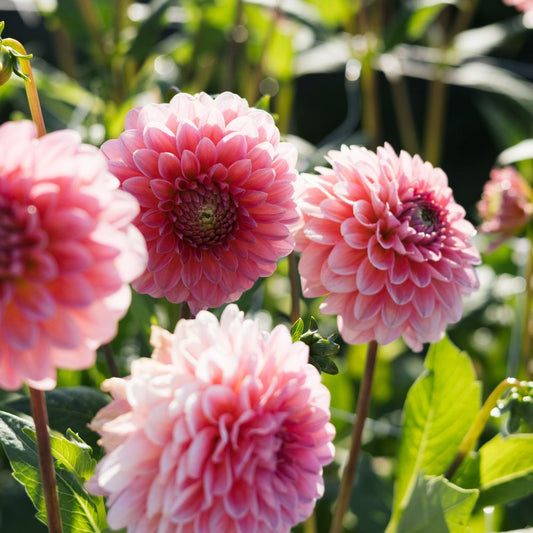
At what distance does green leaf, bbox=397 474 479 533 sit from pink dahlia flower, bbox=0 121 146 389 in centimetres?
29

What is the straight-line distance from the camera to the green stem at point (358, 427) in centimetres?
54

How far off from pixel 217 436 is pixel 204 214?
0.15 m

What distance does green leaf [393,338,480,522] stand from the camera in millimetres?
622

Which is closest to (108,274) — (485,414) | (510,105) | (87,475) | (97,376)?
(87,475)

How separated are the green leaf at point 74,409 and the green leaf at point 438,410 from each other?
0.26 m

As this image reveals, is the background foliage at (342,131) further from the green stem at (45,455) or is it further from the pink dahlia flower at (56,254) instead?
the pink dahlia flower at (56,254)

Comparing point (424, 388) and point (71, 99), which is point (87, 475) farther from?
point (71, 99)

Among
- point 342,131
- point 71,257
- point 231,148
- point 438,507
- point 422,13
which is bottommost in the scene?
point 438,507

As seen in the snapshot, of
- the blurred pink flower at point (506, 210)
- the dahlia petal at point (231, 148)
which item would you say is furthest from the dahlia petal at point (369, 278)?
the blurred pink flower at point (506, 210)

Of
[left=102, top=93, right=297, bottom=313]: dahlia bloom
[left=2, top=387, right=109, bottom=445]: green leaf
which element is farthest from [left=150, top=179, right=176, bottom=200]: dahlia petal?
[left=2, top=387, right=109, bottom=445]: green leaf

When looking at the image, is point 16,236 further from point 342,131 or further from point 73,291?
point 342,131

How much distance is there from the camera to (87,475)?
0.48 metres

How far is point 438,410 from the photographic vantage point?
63 cm

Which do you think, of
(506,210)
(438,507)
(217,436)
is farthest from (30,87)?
(506,210)
